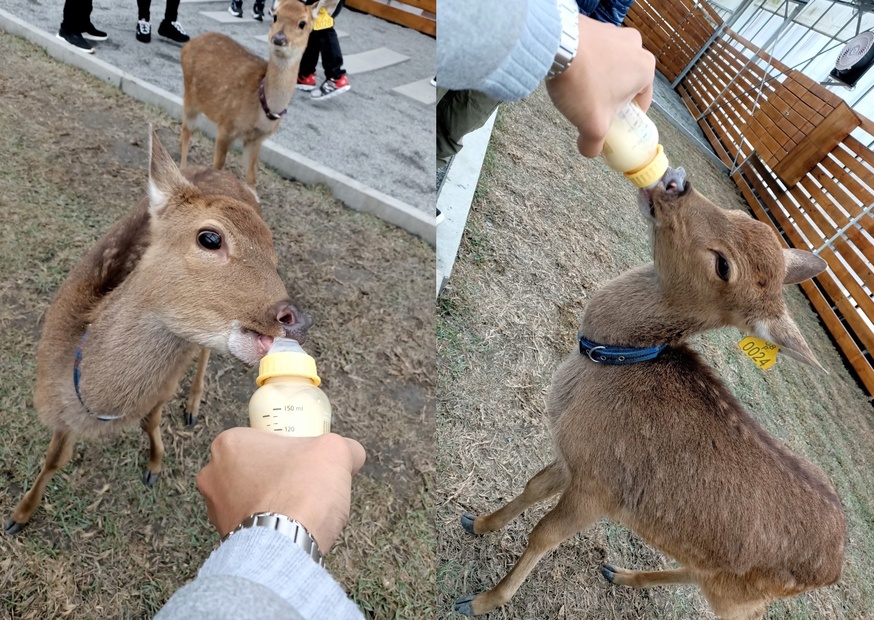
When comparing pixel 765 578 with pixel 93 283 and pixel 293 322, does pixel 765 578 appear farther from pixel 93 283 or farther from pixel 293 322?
pixel 93 283

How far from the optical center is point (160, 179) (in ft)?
6.35

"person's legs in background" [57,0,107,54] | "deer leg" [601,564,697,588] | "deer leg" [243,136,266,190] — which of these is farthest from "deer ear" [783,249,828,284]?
"person's legs in background" [57,0,107,54]

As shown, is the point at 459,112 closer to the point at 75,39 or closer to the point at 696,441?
the point at 696,441

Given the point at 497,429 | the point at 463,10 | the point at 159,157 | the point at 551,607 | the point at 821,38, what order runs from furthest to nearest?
the point at 821,38 → the point at 497,429 → the point at 551,607 → the point at 159,157 → the point at 463,10

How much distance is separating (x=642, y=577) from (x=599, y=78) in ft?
8.08

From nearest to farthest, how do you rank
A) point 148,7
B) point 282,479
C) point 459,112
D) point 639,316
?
point 282,479 → point 459,112 → point 639,316 → point 148,7

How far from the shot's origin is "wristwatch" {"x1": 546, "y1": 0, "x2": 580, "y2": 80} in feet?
4.21

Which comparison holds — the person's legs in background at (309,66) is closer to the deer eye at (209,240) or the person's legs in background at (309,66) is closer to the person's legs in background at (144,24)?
the person's legs in background at (144,24)

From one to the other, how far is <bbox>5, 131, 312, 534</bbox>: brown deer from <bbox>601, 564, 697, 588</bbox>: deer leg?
2.14m

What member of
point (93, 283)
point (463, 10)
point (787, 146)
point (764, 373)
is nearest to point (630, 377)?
point (463, 10)

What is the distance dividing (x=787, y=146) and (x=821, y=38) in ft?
14.6

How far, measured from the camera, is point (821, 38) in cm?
1214

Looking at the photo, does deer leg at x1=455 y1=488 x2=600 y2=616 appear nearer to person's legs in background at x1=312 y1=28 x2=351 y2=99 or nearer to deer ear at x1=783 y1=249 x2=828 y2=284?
deer ear at x1=783 y1=249 x2=828 y2=284

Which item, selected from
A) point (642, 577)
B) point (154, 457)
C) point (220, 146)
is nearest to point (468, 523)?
A: point (642, 577)
